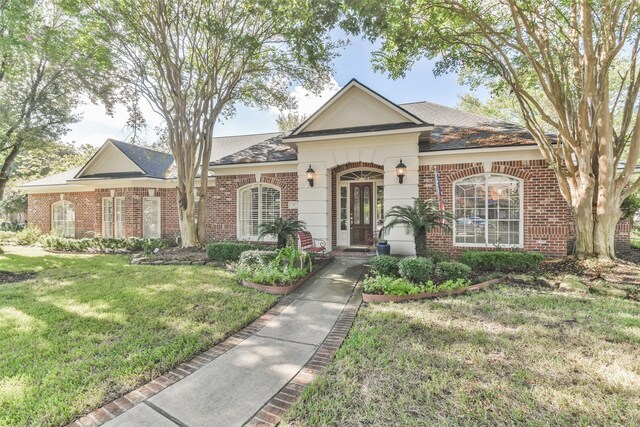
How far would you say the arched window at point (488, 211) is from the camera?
28.7 ft

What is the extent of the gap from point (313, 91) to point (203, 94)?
430cm

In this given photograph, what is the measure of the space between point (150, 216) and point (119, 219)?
1.72 meters

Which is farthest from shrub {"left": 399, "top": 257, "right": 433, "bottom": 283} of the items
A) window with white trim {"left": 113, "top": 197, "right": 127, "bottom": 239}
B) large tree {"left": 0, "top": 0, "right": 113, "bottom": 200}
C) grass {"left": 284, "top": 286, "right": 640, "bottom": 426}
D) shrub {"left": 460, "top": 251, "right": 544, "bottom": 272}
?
window with white trim {"left": 113, "top": 197, "right": 127, "bottom": 239}

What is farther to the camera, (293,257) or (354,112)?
(354,112)

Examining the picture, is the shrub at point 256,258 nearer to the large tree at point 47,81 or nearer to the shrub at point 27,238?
the large tree at point 47,81

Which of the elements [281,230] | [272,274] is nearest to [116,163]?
[281,230]

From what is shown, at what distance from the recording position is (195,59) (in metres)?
10.6

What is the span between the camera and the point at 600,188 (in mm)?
7410

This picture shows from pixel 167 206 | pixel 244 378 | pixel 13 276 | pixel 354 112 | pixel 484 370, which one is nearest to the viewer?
pixel 484 370

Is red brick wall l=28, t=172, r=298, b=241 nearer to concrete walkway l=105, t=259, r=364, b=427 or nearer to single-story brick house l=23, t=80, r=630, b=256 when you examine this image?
single-story brick house l=23, t=80, r=630, b=256

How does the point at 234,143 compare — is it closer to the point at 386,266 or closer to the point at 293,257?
the point at 293,257

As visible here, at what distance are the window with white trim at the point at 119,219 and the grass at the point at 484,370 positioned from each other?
13891mm

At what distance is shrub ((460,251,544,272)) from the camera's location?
7309mm

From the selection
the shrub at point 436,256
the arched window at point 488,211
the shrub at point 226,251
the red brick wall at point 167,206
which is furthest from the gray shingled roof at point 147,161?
the arched window at point 488,211
